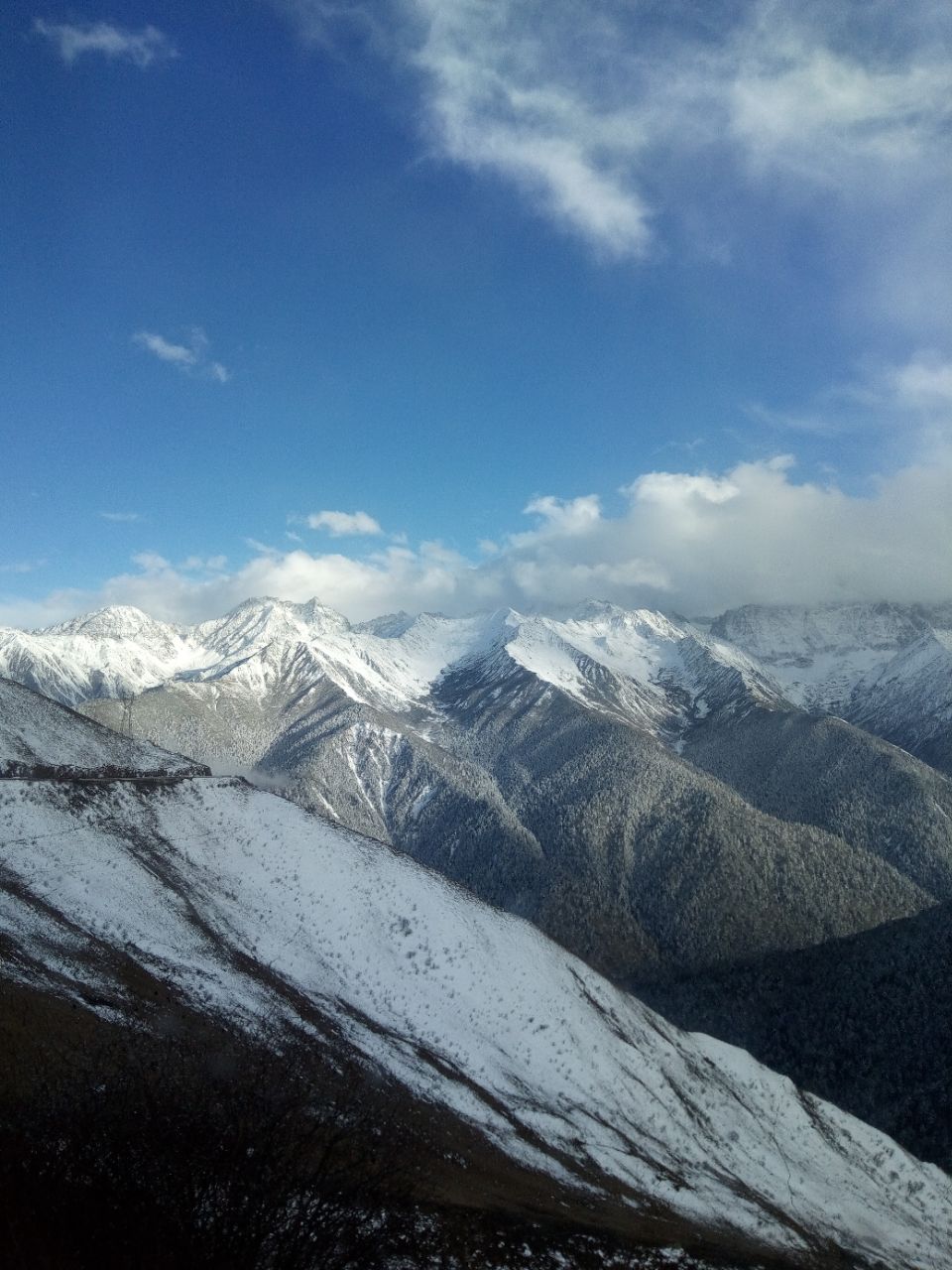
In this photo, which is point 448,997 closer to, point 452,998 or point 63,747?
point 452,998

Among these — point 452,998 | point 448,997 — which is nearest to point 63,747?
point 448,997

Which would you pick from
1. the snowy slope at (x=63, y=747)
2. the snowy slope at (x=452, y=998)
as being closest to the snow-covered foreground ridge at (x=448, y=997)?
the snowy slope at (x=452, y=998)

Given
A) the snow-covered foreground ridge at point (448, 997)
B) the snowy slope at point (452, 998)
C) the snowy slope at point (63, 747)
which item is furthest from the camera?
the snowy slope at point (63, 747)

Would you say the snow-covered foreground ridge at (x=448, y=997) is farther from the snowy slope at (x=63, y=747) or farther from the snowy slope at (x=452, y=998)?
the snowy slope at (x=63, y=747)

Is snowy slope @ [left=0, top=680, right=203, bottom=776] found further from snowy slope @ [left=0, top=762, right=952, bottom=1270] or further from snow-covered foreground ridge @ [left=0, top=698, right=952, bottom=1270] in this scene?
snowy slope @ [left=0, top=762, right=952, bottom=1270]

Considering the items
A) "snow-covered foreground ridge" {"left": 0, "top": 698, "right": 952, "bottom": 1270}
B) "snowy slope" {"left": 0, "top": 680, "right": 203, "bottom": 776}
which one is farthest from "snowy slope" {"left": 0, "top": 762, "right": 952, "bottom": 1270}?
"snowy slope" {"left": 0, "top": 680, "right": 203, "bottom": 776}

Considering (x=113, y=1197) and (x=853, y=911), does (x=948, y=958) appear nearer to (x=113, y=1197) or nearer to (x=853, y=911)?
(x=853, y=911)
